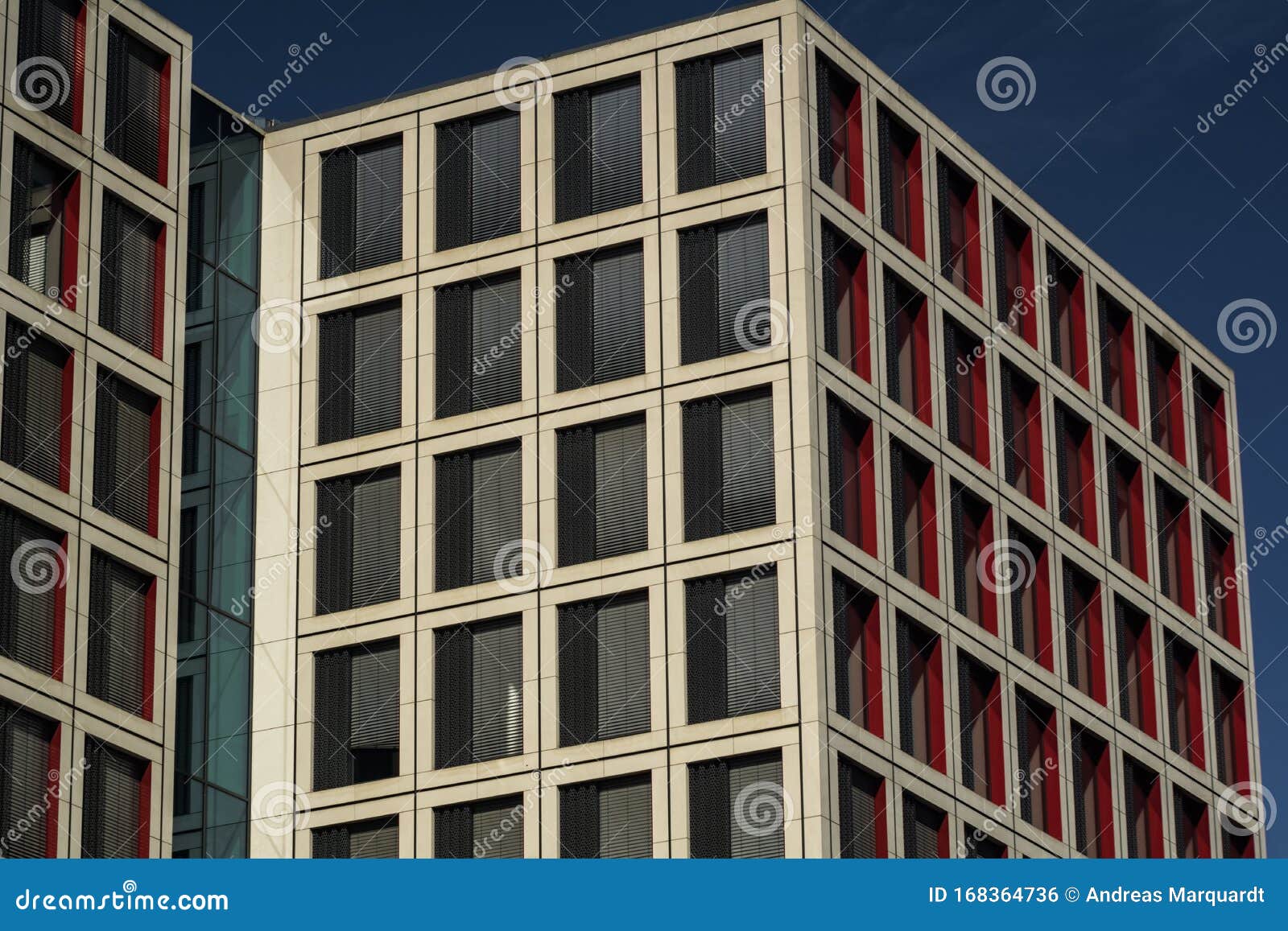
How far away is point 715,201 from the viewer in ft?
242

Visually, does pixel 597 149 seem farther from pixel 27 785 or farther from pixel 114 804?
pixel 27 785

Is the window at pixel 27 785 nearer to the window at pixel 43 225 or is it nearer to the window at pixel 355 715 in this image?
the window at pixel 43 225

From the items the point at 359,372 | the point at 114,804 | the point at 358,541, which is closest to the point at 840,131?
the point at 359,372

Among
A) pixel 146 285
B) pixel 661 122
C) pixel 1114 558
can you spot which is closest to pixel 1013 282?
pixel 1114 558

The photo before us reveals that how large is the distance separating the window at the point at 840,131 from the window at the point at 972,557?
8.29 m

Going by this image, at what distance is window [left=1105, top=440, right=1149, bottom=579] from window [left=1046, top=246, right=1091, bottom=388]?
2.46 metres

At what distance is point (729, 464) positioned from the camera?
71.6m

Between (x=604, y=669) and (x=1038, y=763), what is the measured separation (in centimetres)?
1403

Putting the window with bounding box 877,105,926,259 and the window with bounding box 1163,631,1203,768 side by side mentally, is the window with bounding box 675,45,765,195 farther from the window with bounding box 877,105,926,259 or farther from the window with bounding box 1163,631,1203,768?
the window with bounding box 1163,631,1203,768

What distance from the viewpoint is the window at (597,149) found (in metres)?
75.4

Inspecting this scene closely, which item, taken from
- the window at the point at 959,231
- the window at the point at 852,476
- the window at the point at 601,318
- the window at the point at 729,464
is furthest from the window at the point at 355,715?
the window at the point at 959,231

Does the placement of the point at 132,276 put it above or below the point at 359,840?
above

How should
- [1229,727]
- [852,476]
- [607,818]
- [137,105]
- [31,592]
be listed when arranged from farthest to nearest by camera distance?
1. [1229,727]
2. [852,476]
3. [137,105]
4. [607,818]
5. [31,592]

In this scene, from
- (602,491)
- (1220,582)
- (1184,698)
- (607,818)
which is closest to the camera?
(607,818)
